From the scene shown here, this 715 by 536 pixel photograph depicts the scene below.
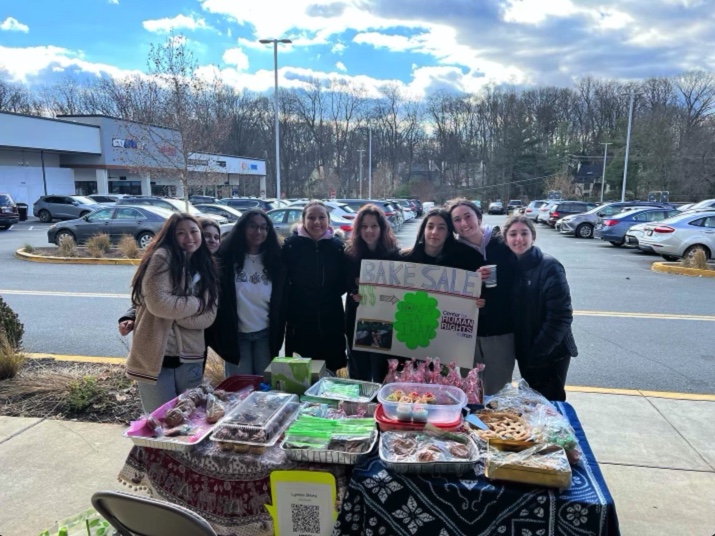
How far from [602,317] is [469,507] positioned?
731 cm

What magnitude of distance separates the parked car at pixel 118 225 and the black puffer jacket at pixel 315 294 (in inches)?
550

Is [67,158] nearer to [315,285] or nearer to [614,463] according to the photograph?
[315,285]

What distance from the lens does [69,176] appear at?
38344 mm

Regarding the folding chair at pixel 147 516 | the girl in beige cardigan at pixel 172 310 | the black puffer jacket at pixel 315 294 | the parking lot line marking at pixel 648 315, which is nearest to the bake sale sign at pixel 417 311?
the black puffer jacket at pixel 315 294

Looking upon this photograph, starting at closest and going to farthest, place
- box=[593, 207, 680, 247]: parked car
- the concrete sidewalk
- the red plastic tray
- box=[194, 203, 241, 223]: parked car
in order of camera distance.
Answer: the red plastic tray < the concrete sidewalk < box=[593, 207, 680, 247]: parked car < box=[194, 203, 241, 223]: parked car

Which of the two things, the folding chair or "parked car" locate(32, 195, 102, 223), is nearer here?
the folding chair

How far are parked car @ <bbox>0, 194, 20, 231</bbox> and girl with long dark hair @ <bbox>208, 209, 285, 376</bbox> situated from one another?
26562mm

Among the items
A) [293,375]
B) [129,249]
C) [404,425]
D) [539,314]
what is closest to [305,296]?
[293,375]

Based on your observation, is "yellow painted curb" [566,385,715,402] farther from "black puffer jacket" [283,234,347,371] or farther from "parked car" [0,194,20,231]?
"parked car" [0,194,20,231]

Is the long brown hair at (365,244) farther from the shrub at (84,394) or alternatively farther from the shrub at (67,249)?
the shrub at (67,249)

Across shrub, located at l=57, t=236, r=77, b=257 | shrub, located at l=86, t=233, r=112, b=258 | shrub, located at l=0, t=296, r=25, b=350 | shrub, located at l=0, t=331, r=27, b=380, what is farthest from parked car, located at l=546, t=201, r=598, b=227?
shrub, located at l=0, t=331, r=27, b=380

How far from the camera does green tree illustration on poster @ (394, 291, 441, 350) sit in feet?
11.7

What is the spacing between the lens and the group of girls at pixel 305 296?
10.5ft

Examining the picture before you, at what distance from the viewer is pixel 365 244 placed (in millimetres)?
3875
